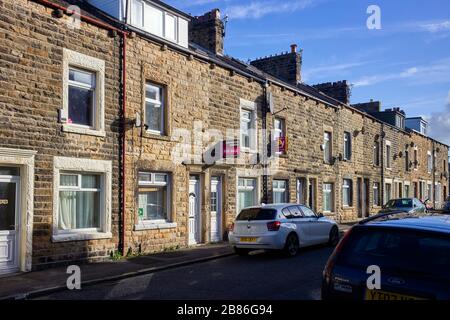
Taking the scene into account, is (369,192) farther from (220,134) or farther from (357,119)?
(220,134)

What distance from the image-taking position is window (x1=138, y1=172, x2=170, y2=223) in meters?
14.5

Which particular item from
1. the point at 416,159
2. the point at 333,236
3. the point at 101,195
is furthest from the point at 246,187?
the point at 416,159

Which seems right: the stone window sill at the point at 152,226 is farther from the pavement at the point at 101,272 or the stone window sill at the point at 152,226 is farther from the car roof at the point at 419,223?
the car roof at the point at 419,223

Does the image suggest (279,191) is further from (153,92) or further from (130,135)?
(130,135)

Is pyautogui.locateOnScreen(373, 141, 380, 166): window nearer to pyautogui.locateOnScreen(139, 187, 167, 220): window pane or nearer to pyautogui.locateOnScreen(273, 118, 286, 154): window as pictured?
pyautogui.locateOnScreen(273, 118, 286, 154): window

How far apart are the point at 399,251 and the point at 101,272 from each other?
7.97 meters

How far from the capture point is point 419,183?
128 feet

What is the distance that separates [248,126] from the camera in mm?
19078

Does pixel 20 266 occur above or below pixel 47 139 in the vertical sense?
below

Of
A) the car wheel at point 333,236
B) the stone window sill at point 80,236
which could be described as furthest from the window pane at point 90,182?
the car wheel at point 333,236

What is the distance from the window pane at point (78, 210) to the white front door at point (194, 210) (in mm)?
3843

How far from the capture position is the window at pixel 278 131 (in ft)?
65.7
